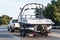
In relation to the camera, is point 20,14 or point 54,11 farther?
point 54,11

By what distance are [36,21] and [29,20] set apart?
1.77 feet

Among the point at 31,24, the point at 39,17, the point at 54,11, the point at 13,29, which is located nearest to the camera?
the point at 31,24

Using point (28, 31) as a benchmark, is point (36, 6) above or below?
above

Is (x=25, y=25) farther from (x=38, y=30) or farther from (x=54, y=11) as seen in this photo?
(x=54, y=11)

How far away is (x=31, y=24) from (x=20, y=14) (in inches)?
104

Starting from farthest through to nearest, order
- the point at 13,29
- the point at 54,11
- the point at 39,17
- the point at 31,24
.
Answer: the point at 54,11, the point at 13,29, the point at 39,17, the point at 31,24

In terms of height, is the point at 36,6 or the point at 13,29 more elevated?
the point at 36,6

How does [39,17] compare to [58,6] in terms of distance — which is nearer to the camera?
[39,17]

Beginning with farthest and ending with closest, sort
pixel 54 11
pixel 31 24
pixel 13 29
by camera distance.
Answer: pixel 54 11 < pixel 13 29 < pixel 31 24

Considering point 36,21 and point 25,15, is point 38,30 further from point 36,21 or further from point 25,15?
point 25,15

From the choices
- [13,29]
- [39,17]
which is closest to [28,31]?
[39,17]

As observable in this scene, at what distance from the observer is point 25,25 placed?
19.7 meters

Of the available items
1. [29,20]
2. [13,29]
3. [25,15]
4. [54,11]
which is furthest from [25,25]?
[54,11]

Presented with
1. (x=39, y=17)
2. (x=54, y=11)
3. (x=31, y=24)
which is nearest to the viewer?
(x=31, y=24)
